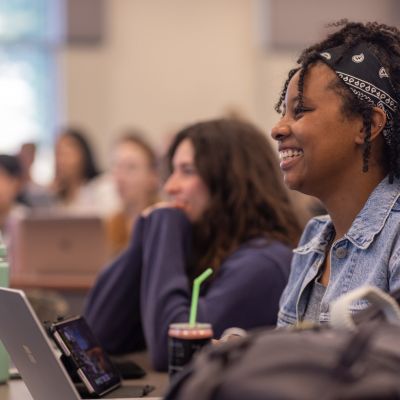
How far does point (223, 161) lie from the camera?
240 cm

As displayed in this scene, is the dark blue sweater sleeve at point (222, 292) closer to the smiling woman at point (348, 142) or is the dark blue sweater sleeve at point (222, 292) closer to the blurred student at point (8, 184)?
the smiling woman at point (348, 142)

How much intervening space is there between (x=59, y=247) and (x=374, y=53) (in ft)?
9.11

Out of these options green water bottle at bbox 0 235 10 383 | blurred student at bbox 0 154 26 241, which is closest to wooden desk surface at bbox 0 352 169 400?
green water bottle at bbox 0 235 10 383

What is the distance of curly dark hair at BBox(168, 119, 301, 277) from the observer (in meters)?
2.36

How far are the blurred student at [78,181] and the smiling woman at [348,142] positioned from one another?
418 cm

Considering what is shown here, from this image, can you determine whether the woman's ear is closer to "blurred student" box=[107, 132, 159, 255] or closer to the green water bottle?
the green water bottle

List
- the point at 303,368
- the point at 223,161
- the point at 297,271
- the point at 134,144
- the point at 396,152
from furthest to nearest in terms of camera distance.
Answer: the point at 134,144, the point at 223,161, the point at 297,271, the point at 396,152, the point at 303,368

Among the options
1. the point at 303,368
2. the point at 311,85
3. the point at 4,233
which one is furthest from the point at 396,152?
the point at 4,233

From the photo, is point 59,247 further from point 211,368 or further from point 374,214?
point 211,368

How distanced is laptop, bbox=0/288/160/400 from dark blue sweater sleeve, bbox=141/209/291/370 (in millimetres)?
564

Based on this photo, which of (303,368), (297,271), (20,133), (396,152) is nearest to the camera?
(303,368)

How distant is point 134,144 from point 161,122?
207 centimetres

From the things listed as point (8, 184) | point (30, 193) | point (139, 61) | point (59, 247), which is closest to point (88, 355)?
point (59, 247)

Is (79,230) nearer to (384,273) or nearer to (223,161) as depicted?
(223,161)
